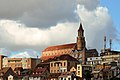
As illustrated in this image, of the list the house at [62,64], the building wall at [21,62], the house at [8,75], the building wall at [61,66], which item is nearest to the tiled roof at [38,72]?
the building wall at [61,66]

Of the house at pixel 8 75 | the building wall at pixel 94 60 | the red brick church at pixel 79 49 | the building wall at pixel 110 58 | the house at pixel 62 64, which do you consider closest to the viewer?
the house at pixel 8 75

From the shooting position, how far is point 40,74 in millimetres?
134125

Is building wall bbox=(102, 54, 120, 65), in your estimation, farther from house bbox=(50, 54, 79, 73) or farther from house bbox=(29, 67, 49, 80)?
house bbox=(29, 67, 49, 80)

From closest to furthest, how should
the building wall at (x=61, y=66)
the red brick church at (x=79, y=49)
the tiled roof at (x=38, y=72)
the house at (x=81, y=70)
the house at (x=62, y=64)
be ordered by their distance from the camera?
1. the house at (x=81, y=70)
2. the tiled roof at (x=38, y=72)
3. the building wall at (x=61, y=66)
4. the house at (x=62, y=64)
5. the red brick church at (x=79, y=49)

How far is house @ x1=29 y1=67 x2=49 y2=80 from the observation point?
132625 millimetres

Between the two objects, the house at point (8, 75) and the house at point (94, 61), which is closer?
the house at point (8, 75)

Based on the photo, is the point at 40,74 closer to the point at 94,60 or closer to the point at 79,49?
the point at 94,60

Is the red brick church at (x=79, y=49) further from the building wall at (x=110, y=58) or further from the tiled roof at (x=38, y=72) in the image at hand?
the tiled roof at (x=38, y=72)

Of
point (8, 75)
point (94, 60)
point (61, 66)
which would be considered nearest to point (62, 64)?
point (61, 66)

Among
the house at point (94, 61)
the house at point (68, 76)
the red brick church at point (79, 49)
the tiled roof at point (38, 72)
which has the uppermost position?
the red brick church at point (79, 49)

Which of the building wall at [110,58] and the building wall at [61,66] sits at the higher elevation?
the building wall at [110,58]

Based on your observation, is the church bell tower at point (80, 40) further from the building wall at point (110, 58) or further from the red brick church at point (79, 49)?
the building wall at point (110, 58)

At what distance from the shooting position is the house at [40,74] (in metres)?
133

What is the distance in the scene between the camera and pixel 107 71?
121125 millimetres
